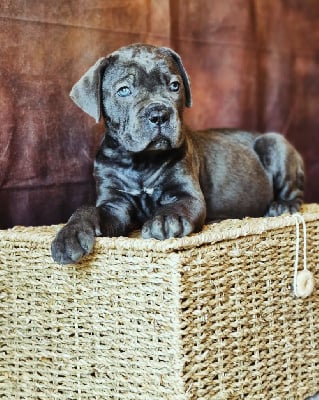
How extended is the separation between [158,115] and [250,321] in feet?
2.52

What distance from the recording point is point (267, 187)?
2965 mm

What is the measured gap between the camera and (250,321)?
2104 mm

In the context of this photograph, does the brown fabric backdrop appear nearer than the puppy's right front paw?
No

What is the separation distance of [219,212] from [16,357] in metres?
1.07

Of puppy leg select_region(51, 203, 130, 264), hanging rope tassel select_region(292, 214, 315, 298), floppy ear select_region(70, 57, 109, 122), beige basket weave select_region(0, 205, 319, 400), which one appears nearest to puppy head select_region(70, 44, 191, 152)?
floppy ear select_region(70, 57, 109, 122)

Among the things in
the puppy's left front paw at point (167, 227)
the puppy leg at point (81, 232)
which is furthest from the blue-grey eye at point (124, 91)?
the puppy's left front paw at point (167, 227)

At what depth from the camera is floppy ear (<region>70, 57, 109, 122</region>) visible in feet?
7.58

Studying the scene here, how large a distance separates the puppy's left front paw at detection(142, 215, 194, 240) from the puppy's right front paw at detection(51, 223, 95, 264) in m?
0.18

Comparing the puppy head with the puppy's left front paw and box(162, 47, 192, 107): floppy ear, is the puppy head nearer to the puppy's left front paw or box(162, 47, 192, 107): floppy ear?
box(162, 47, 192, 107): floppy ear

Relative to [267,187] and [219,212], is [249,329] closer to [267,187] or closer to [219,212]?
[219,212]

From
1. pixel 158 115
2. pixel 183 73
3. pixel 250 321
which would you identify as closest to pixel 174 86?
pixel 183 73

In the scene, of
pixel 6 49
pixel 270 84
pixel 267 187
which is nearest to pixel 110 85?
pixel 6 49

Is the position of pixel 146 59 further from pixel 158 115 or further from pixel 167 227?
pixel 167 227

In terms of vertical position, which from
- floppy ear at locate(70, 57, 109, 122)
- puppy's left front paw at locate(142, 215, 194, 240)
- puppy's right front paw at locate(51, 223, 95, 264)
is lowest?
puppy's right front paw at locate(51, 223, 95, 264)
